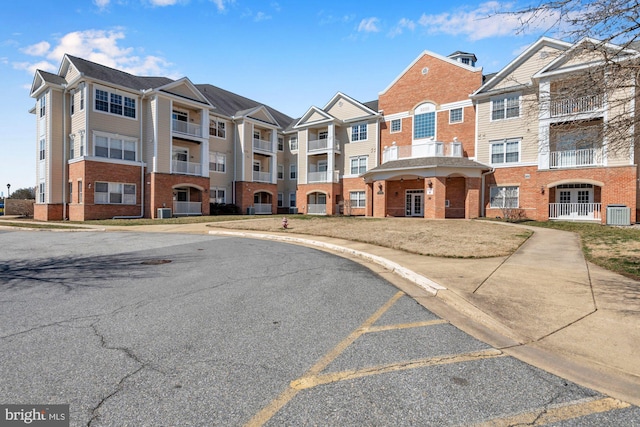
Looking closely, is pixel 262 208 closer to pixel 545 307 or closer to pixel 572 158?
pixel 572 158

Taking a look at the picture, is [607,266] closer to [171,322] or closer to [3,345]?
[171,322]

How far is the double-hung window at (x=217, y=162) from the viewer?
34.6 m

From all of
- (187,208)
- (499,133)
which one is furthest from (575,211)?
(187,208)

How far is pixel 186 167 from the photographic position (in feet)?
101

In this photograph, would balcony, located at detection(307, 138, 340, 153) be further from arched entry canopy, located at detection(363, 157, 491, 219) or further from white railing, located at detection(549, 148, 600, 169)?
white railing, located at detection(549, 148, 600, 169)

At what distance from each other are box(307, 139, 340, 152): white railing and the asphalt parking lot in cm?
3005

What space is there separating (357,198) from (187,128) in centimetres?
1744

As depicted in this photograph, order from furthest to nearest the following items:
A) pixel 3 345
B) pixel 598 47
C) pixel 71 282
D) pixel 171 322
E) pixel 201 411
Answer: pixel 71 282 → pixel 598 47 → pixel 171 322 → pixel 3 345 → pixel 201 411

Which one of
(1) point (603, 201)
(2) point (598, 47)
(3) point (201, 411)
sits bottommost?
(3) point (201, 411)

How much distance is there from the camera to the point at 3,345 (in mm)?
3771

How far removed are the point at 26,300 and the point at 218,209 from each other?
28501mm

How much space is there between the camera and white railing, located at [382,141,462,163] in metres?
27.5

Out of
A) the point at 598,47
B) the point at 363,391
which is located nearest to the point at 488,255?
the point at 598,47

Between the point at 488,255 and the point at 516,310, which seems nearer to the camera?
the point at 516,310
